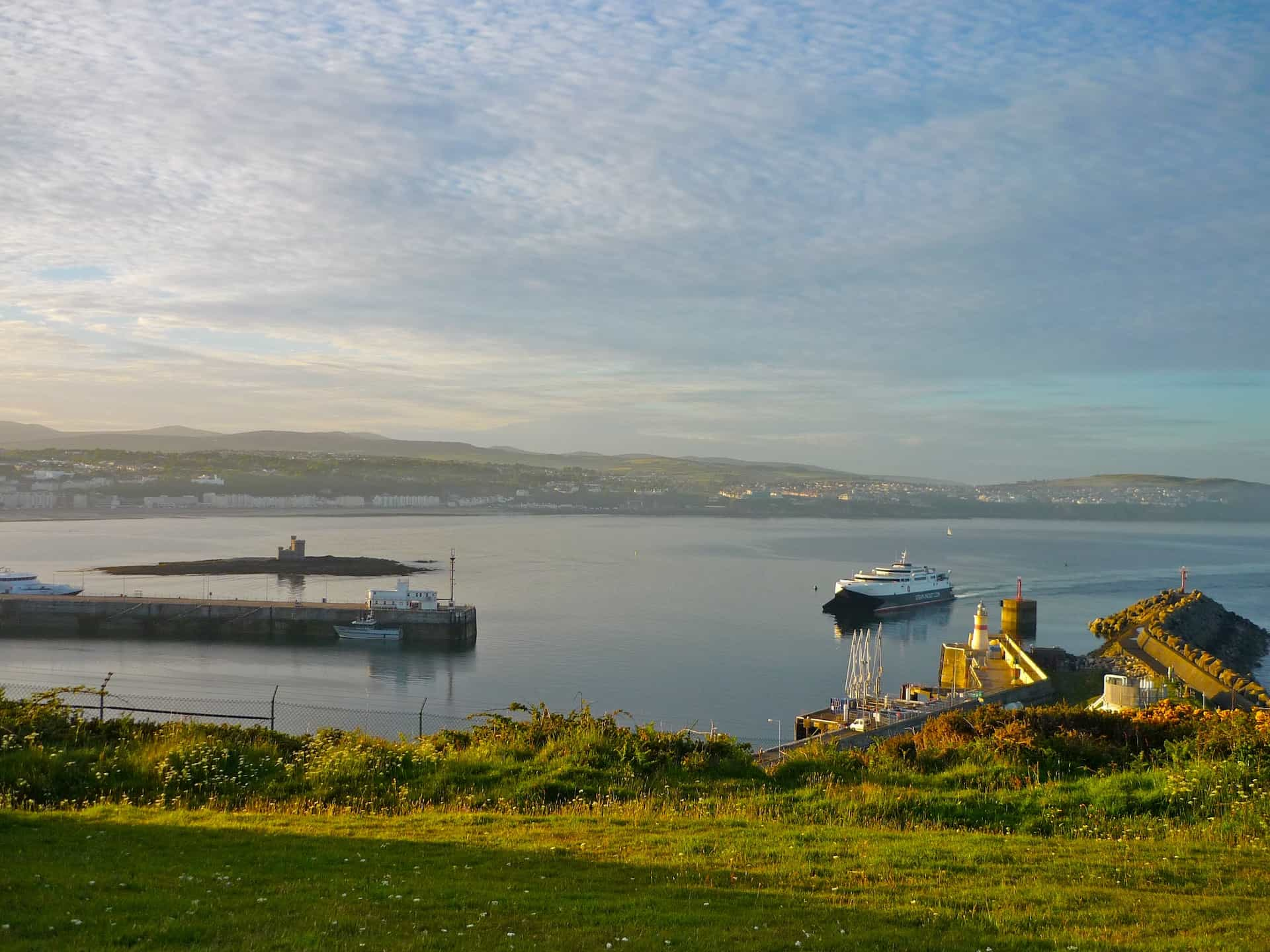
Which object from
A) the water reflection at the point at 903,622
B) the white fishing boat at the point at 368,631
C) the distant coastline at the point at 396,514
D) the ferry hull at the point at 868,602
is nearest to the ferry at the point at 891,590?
the ferry hull at the point at 868,602

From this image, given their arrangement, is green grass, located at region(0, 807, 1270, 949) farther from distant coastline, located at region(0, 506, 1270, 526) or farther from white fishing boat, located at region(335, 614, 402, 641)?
distant coastline, located at region(0, 506, 1270, 526)

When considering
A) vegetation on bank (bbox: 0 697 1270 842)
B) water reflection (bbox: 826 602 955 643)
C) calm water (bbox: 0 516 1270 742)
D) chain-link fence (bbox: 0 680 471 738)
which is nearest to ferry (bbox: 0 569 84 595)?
calm water (bbox: 0 516 1270 742)

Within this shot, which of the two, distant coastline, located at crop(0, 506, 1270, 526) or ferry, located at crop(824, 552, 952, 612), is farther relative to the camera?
distant coastline, located at crop(0, 506, 1270, 526)

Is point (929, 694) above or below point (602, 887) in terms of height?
below

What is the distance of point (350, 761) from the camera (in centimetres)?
952

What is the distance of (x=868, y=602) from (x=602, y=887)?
1979 inches

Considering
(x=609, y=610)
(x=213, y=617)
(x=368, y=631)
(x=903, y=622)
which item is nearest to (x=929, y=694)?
(x=609, y=610)

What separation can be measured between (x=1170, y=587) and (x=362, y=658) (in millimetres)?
56821

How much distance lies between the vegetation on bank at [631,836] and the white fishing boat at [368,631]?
101 ft

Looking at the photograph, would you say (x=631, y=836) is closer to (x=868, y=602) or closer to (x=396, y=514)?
(x=868, y=602)

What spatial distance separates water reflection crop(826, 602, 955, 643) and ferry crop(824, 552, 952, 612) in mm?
464

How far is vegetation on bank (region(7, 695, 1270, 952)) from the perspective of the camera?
15.9 ft

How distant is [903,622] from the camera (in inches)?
2051

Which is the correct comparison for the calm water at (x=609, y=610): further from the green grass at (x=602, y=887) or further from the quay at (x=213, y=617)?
the green grass at (x=602, y=887)
